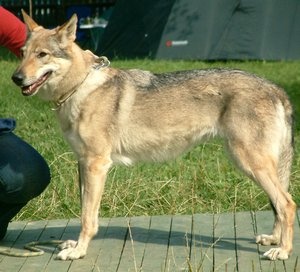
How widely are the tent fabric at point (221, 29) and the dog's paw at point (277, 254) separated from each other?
11014 mm

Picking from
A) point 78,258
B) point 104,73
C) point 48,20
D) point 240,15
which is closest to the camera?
point 78,258

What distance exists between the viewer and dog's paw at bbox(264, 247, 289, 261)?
517cm

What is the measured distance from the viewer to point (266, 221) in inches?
237

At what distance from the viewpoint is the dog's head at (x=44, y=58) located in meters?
5.40

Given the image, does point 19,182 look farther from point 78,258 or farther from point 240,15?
point 240,15

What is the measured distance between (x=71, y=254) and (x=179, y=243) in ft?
2.31

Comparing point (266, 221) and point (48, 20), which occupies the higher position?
point (266, 221)

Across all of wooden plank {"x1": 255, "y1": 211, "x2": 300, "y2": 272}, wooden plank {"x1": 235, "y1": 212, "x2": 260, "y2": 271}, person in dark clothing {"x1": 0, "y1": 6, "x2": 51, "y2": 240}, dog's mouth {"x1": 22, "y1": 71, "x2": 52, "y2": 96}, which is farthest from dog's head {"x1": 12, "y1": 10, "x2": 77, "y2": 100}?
wooden plank {"x1": 255, "y1": 211, "x2": 300, "y2": 272}

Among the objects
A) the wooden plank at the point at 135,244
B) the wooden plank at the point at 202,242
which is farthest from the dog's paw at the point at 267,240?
the wooden plank at the point at 135,244

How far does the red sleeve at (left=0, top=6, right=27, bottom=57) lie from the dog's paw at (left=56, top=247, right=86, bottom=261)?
4.33ft

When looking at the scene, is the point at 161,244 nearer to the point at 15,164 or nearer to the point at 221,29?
the point at 15,164

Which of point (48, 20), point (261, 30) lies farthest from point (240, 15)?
point (48, 20)

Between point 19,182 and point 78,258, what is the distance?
59 cm

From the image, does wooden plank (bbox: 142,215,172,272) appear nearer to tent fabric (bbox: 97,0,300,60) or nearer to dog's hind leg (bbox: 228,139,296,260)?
dog's hind leg (bbox: 228,139,296,260)
